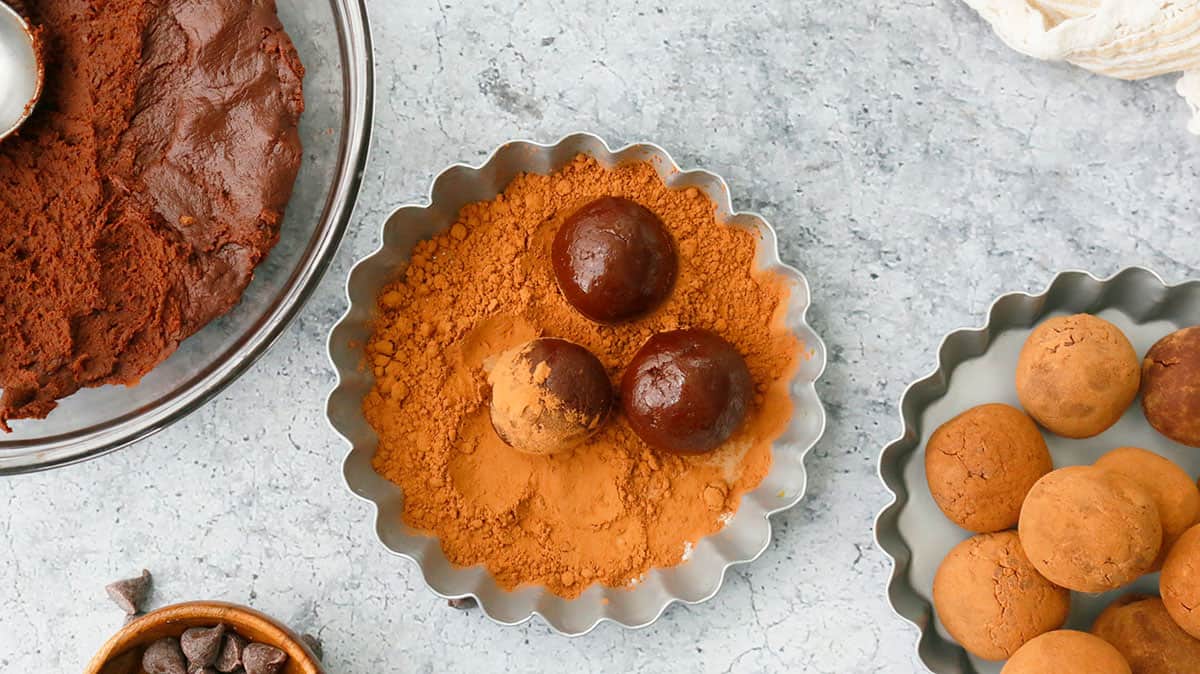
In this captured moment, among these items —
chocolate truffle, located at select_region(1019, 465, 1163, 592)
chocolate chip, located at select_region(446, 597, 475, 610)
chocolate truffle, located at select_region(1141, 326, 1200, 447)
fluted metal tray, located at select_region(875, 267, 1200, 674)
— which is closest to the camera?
chocolate truffle, located at select_region(1019, 465, 1163, 592)

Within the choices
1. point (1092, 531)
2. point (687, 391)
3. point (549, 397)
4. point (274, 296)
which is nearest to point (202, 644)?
point (274, 296)

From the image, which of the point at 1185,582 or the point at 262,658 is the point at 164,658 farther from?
the point at 1185,582

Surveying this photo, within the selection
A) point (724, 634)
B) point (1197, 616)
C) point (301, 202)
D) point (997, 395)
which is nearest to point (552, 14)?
point (301, 202)

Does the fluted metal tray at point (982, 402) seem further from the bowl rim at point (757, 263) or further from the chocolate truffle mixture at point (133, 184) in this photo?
the chocolate truffle mixture at point (133, 184)

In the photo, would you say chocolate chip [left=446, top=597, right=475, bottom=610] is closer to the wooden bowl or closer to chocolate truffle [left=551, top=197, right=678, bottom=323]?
the wooden bowl

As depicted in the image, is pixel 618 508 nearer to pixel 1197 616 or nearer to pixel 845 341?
pixel 845 341

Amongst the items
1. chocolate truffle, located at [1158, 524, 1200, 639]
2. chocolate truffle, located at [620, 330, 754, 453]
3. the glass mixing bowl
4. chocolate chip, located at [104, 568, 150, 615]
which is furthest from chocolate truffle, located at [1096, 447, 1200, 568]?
chocolate chip, located at [104, 568, 150, 615]

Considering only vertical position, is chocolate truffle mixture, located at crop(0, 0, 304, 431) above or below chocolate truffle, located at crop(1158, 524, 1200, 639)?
above
